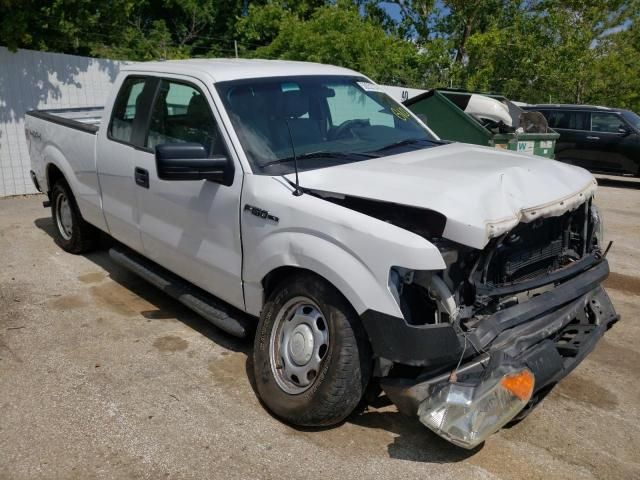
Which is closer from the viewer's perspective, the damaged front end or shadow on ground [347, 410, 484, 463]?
the damaged front end

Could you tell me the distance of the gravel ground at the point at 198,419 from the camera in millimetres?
3232

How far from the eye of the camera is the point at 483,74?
73.4 feet

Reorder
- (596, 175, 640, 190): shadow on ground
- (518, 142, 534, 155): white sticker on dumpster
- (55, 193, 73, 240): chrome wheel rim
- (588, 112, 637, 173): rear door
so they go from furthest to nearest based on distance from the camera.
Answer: (596, 175, 640, 190): shadow on ground < (588, 112, 637, 173): rear door < (518, 142, 534, 155): white sticker on dumpster < (55, 193, 73, 240): chrome wheel rim

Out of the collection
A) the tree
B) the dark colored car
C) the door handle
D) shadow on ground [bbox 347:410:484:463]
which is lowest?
shadow on ground [bbox 347:410:484:463]

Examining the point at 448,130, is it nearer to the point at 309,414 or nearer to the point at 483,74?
the point at 309,414

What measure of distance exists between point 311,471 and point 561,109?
13442mm

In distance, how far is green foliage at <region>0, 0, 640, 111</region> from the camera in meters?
15.5

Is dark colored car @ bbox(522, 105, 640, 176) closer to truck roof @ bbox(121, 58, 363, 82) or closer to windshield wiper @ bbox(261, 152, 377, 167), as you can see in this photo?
truck roof @ bbox(121, 58, 363, 82)

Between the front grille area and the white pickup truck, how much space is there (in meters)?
0.01

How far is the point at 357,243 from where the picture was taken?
3123mm

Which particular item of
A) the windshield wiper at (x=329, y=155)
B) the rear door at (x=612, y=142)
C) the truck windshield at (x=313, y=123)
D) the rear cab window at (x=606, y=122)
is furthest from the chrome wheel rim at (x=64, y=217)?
the rear cab window at (x=606, y=122)

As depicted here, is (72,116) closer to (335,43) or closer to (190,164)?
(190,164)

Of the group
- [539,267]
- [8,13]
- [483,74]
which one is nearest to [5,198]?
[8,13]

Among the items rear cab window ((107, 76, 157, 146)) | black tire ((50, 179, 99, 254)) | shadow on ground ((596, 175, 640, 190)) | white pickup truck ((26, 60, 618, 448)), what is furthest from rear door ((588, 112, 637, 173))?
rear cab window ((107, 76, 157, 146))
